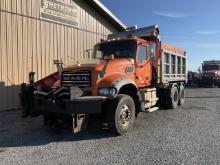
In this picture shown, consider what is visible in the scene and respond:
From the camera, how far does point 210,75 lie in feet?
107

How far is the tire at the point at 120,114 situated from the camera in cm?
798

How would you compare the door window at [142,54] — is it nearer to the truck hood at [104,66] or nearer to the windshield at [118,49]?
the windshield at [118,49]

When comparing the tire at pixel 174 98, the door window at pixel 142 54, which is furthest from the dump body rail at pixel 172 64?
the door window at pixel 142 54

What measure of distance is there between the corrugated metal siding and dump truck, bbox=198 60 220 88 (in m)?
20.8

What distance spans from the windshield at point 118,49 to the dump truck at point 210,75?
2422 centimetres

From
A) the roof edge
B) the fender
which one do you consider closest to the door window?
the fender

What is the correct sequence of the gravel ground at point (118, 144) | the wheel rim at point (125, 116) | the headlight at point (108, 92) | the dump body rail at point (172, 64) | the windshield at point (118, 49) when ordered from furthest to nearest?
the dump body rail at point (172, 64) < the windshield at point (118, 49) < the wheel rim at point (125, 116) < the headlight at point (108, 92) < the gravel ground at point (118, 144)

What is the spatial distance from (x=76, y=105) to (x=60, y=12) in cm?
791

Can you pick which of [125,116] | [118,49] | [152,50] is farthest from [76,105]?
[152,50]

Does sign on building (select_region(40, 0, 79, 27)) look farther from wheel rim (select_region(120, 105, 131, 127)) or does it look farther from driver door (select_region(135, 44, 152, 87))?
wheel rim (select_region(120, 105, 131, 127))

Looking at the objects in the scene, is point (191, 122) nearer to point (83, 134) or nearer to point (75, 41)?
point (83, 134)

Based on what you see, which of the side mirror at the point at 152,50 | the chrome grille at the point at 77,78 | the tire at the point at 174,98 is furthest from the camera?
the tire at the point at 174,98

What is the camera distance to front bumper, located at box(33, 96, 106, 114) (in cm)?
738

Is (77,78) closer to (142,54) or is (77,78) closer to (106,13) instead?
(142,54)
